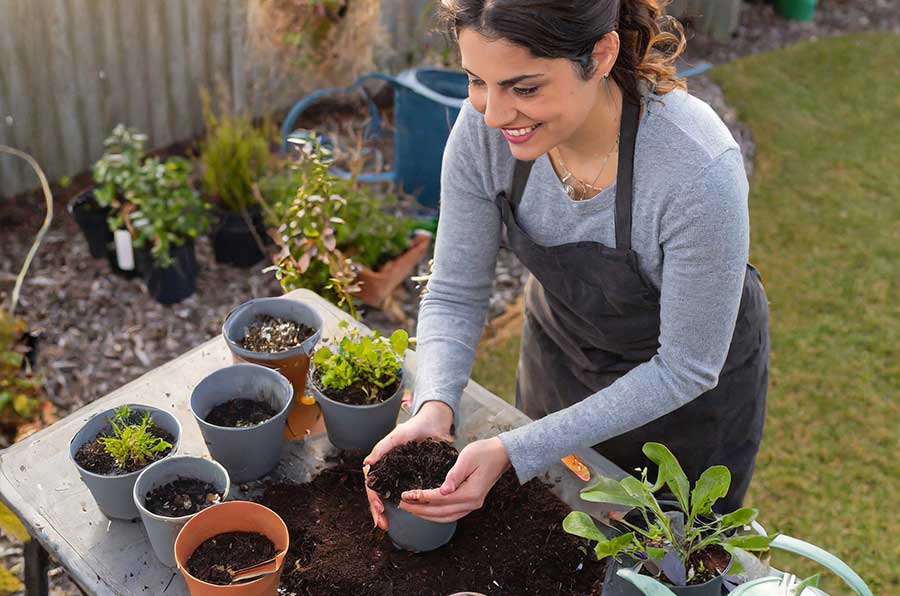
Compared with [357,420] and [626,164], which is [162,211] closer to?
[357,420]

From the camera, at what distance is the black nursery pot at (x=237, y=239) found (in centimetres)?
404

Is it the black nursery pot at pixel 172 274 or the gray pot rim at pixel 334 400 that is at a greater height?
the gray pot rim at pixel 334 400

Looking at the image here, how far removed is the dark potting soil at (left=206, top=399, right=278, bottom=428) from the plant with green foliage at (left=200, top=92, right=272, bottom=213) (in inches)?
90.1

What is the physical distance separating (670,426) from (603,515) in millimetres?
438

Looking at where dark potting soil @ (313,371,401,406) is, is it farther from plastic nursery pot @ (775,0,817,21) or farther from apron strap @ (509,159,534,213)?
plastic nursery pot @ (775,0,817,21)

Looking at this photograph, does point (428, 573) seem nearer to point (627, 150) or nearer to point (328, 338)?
point (328, 338)

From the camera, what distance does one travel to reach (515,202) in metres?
1.86

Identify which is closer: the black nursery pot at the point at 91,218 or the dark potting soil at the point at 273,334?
the dark potting soil at the point at 273,334

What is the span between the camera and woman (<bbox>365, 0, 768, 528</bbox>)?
1.52 meters

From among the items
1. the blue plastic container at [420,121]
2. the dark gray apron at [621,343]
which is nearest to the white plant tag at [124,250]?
the blue plastic container at [420,121]

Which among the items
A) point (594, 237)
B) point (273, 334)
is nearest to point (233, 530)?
point (273, 334)

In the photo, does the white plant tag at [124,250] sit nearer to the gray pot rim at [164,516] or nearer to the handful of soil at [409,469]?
the gray pot rim at [164,516]

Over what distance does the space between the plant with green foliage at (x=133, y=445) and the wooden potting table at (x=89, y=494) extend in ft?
0.39

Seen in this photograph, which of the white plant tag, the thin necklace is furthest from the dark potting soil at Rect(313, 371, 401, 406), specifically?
the white plant tag
